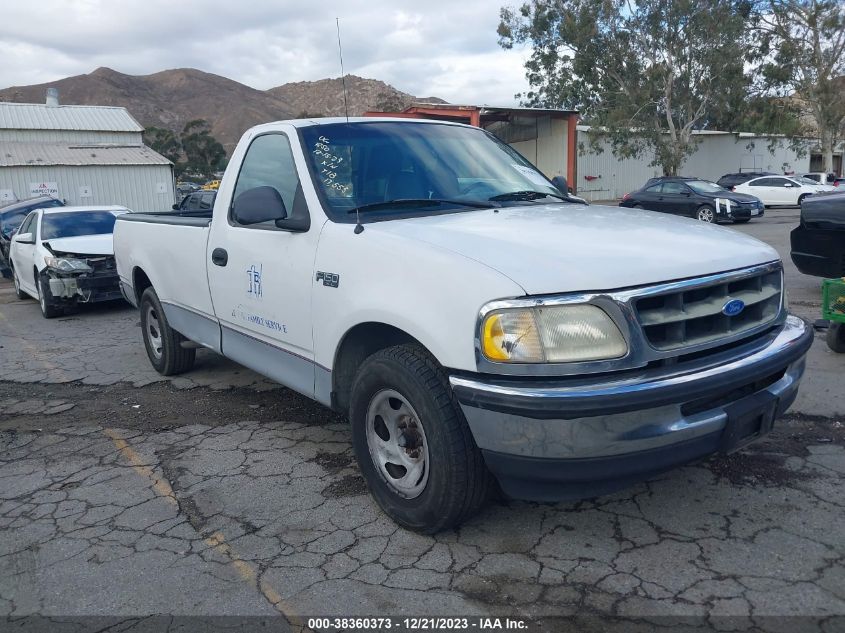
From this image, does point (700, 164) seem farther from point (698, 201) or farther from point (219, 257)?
point (219, 257)

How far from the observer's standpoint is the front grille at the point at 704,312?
9.19 ft

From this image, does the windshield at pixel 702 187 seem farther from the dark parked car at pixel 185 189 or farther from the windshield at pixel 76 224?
the dark parked car at pixel 185 189

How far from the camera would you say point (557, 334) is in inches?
106

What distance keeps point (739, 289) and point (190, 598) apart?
8.61 ft

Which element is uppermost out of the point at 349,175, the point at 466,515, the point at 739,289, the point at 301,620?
the point at 349,175

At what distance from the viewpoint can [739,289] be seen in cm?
316

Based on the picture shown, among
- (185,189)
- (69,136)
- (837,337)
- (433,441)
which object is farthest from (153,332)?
(185,189)

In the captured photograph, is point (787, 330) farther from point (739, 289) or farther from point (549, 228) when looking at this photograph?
point (549, 228)

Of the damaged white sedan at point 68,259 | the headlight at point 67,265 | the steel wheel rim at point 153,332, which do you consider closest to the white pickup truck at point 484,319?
the steel wheel rim at point 153,332

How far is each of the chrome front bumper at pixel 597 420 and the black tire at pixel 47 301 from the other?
8554 mm

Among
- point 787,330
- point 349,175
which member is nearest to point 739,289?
point 787,330

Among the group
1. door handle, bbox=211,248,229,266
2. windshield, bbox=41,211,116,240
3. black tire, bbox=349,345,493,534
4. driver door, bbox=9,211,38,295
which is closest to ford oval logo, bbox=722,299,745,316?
black tire, bbox=349,345,493,534

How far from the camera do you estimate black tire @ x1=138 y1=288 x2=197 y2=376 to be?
601cm

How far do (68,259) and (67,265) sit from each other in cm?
14
